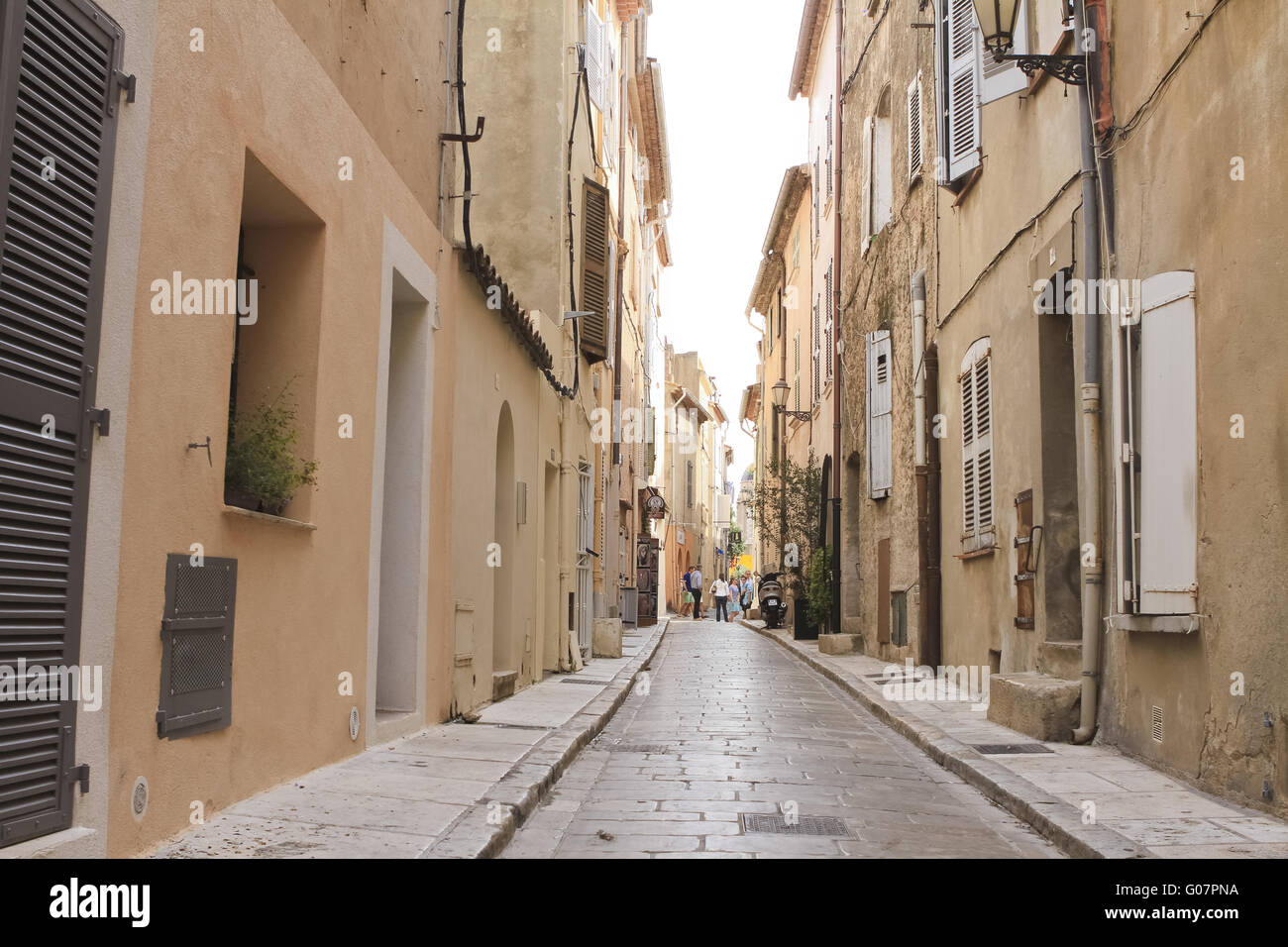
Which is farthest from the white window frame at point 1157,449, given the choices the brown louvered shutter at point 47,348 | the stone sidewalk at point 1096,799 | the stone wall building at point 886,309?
the stone wall building at point 886,309

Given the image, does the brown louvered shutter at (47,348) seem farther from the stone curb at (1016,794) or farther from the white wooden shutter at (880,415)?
the white wooden shutter at (880,415)

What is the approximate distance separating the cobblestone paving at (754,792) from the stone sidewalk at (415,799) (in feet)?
0.67

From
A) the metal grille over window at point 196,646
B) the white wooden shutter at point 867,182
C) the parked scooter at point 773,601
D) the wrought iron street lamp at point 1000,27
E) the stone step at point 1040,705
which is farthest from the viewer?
the parked scooter at point 773,601

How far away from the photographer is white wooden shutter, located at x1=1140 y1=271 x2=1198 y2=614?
287 inches

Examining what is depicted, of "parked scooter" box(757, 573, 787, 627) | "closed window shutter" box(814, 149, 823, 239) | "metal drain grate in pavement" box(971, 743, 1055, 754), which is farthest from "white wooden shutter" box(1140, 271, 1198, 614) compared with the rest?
"parked scooter" box(757, 573, 787, 627)

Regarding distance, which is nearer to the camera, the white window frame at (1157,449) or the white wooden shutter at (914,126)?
the white window frame at (1157,449)

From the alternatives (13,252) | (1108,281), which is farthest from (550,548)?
(13,252)

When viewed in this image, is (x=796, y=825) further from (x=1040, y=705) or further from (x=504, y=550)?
(x=504, y=550)

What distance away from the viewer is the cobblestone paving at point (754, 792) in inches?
233

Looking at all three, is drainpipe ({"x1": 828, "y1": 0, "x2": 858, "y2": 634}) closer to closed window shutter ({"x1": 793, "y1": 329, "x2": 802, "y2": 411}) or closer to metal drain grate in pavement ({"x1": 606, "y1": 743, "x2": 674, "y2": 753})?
closed window shutter ({"x1": 793, "y1": 329, "x2": 802, "y2": 411})

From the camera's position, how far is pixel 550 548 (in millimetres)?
15578

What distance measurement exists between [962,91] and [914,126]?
137 inches

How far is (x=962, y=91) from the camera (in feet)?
42.7
